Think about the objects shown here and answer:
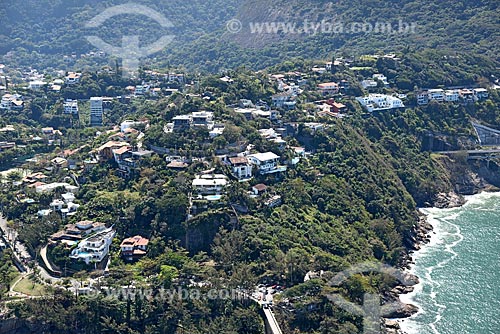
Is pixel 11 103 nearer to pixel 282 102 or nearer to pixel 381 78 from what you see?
pixel 282 102

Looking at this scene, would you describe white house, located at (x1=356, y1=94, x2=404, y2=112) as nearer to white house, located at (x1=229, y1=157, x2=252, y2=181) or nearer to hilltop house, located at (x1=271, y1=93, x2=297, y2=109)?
hilltop house, located at (x1=271, y1=93, x2=297, y2=109)

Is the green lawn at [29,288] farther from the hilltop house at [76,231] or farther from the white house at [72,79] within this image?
the white house at [72,79]

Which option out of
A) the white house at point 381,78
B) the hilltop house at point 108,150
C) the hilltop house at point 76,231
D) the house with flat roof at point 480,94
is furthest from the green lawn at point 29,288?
the house with flat roof at point 480,94

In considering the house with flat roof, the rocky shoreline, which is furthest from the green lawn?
the house with flat roof

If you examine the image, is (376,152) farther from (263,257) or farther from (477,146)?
(263,257)

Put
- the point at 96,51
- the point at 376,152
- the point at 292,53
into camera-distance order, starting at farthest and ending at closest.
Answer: the point at 96,51 → the point at 292,53 → the point at 376,152

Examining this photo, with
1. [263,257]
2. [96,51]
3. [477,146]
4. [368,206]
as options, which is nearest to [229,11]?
[96,51]

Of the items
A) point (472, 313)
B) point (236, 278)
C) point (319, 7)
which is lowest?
point (472, 313)

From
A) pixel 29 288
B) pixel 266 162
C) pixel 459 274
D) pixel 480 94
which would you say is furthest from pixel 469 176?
pixel 29 288
